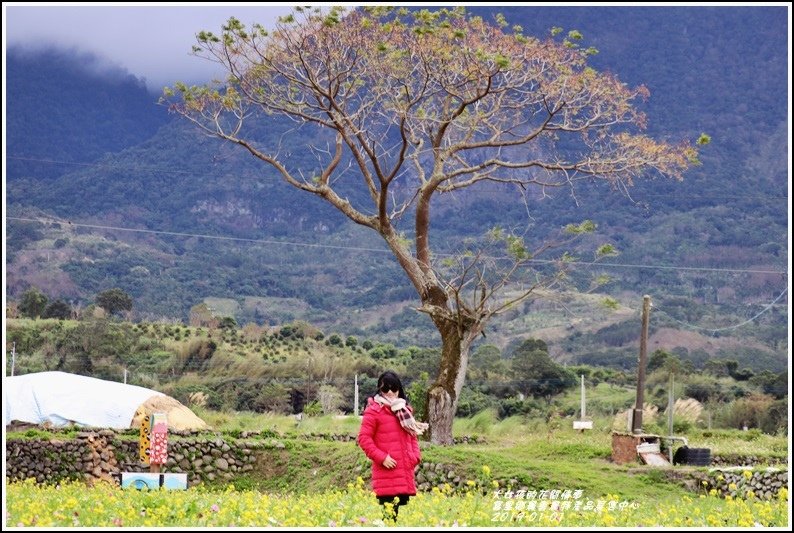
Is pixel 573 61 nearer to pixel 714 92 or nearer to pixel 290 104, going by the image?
pixel 290 104

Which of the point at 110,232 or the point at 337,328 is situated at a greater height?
the point at 110,232

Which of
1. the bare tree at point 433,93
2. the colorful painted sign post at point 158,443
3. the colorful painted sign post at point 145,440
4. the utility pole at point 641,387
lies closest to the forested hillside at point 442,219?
the utility pole at point 641,387

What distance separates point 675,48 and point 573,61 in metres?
72.5

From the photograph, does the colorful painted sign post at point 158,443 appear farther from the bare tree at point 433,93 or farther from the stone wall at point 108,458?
the bare tree at point 433,93

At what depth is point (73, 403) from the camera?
22.5 meters

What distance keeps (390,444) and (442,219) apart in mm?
62857

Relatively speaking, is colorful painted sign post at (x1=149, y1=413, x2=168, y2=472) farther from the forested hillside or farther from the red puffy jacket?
the forested hillside

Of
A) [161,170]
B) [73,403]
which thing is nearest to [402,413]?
[73,403]

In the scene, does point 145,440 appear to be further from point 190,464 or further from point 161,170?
point 161,170

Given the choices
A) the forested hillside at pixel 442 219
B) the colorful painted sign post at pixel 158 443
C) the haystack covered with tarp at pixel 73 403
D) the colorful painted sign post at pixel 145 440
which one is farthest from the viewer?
the forested hillside at pixel 442 219

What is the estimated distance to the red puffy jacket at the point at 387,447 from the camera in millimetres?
8836

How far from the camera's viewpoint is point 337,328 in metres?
58.4

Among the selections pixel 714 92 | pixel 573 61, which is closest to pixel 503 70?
pixel 573 61

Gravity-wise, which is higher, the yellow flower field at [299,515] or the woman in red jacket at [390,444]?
the woman in red jacket at [390,444]
